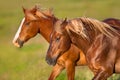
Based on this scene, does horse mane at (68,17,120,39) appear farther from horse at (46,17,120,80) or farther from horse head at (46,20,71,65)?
horse head at (46,20,71,65)

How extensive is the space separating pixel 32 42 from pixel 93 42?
10.5m

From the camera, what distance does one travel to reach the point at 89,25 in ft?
28.3

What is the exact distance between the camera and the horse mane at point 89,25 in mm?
8453

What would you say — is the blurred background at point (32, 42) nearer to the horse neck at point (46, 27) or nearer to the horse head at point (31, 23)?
the horse neck at point (46, 27)

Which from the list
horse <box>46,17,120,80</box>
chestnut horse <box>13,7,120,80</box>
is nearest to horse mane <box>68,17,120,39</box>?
horse <box>46,17,120,80</box>

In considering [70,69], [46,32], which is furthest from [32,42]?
[70,69]

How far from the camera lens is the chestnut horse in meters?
10.5

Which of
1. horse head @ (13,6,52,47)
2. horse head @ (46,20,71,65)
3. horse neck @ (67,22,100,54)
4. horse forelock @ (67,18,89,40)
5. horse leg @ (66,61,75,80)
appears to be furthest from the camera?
horse head @ (13,6,52,47)

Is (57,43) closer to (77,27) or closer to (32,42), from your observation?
(77,27)

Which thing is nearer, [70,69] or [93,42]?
[93,42]

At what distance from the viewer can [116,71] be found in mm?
8703

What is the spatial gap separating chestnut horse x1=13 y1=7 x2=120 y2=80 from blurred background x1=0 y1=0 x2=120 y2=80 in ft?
2.74

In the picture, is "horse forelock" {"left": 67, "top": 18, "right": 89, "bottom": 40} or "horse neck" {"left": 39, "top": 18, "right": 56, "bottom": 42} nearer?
"horse forelock" {"left": 67, "top": 18, "right": 89, "bottom": 40}

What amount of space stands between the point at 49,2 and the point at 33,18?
19.7 m
